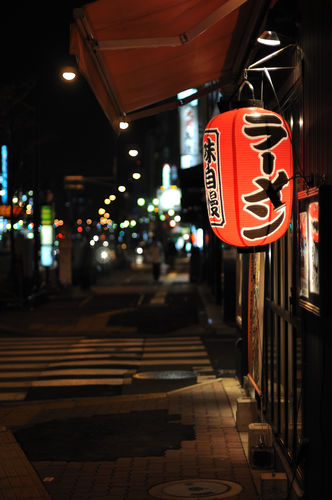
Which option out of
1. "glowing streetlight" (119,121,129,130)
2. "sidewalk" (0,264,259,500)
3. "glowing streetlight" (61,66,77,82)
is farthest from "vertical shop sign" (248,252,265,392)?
"glowing streetlight" (61,66,77,82)

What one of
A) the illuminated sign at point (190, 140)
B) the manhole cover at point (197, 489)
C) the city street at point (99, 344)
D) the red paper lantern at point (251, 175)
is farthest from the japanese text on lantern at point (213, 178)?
the illuminated sign at point (190, 140)

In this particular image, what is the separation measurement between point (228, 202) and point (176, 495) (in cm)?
286

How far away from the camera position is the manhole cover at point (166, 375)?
14.9 metres

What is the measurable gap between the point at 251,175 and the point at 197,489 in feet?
10.5

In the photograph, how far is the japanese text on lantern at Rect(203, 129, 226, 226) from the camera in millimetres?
7297

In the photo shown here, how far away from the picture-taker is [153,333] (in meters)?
22.4

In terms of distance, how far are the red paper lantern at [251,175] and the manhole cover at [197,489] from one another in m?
2.42

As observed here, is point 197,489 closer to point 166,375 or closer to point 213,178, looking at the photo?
point 213,178

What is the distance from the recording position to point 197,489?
25.5 ft

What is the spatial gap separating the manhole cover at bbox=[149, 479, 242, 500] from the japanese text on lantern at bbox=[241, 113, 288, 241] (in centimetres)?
252

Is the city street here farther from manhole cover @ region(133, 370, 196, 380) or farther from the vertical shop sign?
the vertical shop sign

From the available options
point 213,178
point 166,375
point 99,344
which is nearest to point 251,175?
point 213,178

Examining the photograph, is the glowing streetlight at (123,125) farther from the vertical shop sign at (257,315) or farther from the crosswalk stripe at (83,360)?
the crosswalk stripe at (83,360)

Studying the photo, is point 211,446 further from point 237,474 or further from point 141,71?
point 141,71
